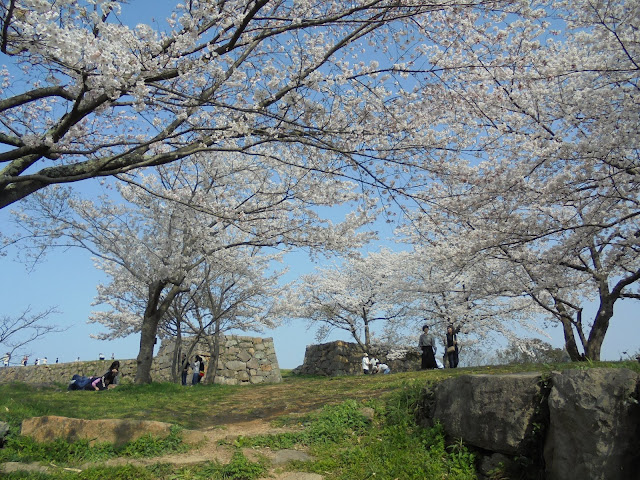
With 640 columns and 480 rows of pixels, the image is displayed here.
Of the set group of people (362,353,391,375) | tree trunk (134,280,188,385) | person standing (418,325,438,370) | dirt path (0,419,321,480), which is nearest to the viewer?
dirt path (0,419,321,480)

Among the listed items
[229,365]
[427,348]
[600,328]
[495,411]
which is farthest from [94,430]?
[229,365]

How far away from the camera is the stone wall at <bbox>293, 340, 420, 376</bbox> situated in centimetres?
2302

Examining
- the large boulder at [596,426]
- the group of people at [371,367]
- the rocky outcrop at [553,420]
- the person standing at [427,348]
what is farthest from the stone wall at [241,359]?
the large boulder at [596,426]

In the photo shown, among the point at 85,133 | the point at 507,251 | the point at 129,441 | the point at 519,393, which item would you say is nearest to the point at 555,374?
the point at 519,393

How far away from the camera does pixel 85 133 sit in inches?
275

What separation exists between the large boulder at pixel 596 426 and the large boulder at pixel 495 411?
322 mm

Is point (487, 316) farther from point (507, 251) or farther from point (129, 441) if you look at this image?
point (129, 441)

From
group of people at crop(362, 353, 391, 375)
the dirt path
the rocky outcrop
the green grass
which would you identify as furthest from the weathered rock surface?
group of people at crop(362, 353, 391, 375)

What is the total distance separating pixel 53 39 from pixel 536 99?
9019 millimetres

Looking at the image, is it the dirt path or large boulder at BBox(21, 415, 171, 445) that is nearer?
the dirt path

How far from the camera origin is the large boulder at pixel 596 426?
12.3 ft

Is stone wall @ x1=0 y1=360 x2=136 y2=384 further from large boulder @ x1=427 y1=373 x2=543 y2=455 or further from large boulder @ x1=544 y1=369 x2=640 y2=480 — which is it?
large boulder @ x1=544 y1=369 x2=640 y2=480

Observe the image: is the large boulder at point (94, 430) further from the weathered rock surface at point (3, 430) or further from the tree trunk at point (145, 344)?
the tree trunk at point (145, 344)

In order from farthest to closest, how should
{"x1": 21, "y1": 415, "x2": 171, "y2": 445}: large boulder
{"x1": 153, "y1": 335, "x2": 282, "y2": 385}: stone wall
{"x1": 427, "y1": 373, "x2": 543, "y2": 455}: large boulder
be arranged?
{"x1": 153, "y1": 335, "x2": 282, "y2": 385}: stone wall, {"x1": 21, "y1": 415, "x2": 171, "y2": 445}: large boulder, {"x1": 427, "y1": 373, "x2": 543, "y2": 455}: large boulder
